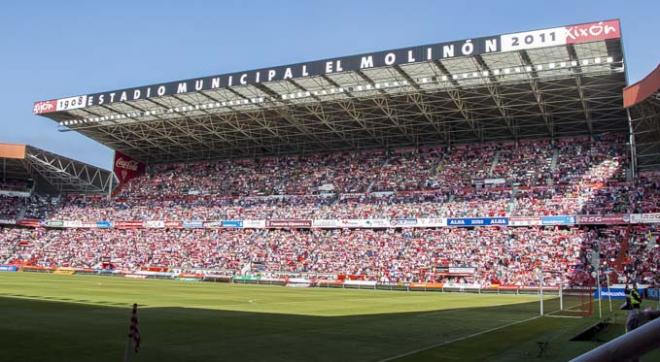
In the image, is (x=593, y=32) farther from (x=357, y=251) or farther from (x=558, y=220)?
(x=357, y=251)

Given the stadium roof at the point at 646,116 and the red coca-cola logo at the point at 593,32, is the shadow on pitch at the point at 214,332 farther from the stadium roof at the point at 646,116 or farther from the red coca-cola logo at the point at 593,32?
the red coca-cola logo at the point at 593,32

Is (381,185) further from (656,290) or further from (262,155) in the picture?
(656,290)

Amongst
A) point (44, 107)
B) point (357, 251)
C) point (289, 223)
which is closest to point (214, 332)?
point (357, 251)

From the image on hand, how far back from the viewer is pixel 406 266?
50781 millimetres

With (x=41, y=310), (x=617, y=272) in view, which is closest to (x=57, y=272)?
(x=41, y=310)

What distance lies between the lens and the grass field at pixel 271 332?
43.6 feet

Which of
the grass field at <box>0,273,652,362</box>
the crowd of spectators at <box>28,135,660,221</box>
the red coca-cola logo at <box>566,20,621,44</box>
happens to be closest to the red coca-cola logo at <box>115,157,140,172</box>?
the crowd of spectators at <box>28,135,660,221</box>

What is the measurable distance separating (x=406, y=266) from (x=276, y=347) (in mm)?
37413

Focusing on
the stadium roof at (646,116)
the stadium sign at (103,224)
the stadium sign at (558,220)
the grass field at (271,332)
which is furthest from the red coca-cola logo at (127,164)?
the stadium roof at (646,116)

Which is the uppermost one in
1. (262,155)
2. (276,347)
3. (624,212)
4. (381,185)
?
(262,155)

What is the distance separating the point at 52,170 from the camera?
75125mm

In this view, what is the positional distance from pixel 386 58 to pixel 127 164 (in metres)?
48.1

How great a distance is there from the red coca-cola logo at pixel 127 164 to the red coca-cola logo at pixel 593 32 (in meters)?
59.8

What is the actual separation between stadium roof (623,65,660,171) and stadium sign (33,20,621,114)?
13.7 feet
